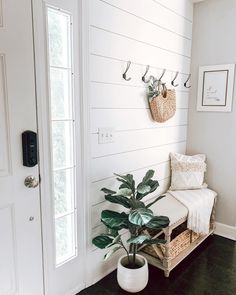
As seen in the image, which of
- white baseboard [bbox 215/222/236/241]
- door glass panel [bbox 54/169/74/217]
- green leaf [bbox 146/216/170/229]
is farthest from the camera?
white baseboard [bbox 215/222/236/241]

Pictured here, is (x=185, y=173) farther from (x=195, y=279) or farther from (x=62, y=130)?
(x=62, y=130)

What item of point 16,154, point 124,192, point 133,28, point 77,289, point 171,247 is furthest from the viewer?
point 171,247

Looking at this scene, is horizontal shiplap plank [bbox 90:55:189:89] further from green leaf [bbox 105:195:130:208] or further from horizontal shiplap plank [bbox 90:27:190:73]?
green leaf [bbox 105:195:130:208]

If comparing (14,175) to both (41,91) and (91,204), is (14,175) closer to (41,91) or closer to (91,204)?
(41,91)

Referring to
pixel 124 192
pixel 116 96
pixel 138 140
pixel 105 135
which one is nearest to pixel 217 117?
pixel 138 140

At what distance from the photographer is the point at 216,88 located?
2.69 m

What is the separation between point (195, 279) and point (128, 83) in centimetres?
173

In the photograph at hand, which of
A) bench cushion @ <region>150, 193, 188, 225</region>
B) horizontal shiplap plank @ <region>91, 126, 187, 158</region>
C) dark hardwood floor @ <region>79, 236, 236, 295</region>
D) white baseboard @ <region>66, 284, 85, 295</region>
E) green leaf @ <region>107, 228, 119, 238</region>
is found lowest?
dark hardwood floor @ <region>79, 236, 236, 295</region>

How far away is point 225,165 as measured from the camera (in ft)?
8.92

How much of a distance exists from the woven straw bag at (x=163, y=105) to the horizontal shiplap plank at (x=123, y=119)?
60 mm

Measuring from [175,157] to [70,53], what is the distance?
5.22 ft

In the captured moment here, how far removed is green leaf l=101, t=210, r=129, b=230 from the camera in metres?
1.76

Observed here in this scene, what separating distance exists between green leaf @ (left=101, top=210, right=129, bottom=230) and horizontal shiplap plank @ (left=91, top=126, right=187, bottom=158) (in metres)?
0.44

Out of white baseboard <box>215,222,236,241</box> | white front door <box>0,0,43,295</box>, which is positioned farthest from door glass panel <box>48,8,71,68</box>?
white baseboard <box>215,222,236,241</box>
